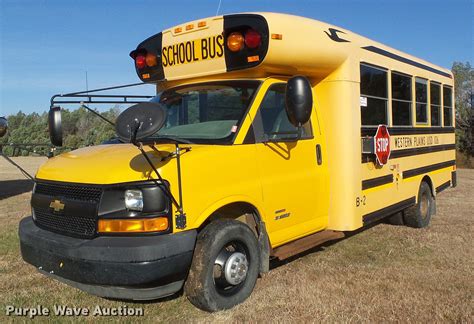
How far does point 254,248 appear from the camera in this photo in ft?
13.5

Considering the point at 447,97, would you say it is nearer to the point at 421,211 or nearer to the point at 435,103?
the point at 435,103

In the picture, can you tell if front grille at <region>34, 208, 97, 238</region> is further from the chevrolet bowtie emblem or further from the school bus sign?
the school bus sign

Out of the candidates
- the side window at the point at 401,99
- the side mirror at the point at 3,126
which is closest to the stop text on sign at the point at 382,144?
the side window at the point at 401,99

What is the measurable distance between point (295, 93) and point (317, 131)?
3.62ft

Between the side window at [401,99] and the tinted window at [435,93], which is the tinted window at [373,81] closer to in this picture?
the side window at [401,99]

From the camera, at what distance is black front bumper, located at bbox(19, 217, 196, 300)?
3299 mm

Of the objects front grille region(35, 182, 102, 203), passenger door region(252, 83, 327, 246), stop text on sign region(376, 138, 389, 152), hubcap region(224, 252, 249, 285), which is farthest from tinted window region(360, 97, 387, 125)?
front grille region(35, 182, 102, 203)

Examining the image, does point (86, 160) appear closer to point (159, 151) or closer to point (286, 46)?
point (159, 151)

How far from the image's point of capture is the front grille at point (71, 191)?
3.54 metres

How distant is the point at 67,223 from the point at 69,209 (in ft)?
0.44

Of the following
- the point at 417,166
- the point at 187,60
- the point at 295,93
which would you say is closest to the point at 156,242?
the point at 295,93

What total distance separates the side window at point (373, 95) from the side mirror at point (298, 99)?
159cm

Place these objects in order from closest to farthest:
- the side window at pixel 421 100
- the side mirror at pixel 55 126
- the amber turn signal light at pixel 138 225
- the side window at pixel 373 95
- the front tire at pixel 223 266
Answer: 1. the amber turn signal light at pixel 138 225
2. the front tire at pixel 223 266
3. the side mirror at pixel 55 126
4. the side window at pixel 373 95
5. the side window at pixel 421 100

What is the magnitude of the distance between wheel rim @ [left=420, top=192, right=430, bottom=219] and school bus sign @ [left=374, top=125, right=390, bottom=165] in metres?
2.05
